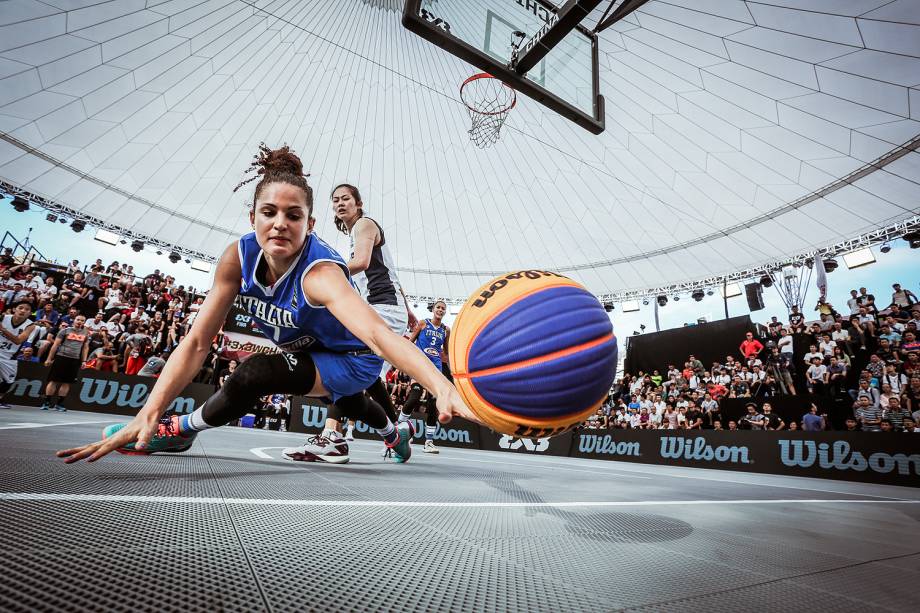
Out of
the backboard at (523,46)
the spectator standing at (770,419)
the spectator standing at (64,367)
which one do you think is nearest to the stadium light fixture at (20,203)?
the spectator standing at (64,367)

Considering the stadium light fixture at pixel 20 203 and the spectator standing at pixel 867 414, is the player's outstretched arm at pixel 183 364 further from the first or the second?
the stadium light fixture at pixel 20 203

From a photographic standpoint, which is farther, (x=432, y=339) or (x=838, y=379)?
(x=838, y=379)

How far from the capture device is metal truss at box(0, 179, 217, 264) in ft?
49.8

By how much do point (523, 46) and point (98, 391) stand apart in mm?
11103

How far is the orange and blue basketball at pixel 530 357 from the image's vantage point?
5.30ft

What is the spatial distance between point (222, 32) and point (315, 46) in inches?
109

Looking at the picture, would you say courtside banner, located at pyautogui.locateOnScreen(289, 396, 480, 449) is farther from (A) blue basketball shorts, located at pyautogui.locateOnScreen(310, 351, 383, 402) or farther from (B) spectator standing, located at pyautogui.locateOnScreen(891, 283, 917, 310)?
(B) spectator standing, located at pyautogui.locateOnScreen(891, 283, 917, 310)

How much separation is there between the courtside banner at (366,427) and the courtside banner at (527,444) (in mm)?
276

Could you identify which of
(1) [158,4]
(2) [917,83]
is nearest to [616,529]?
(2) [917,83]

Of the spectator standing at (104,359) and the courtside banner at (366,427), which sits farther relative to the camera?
the courtside banner at (366,427)

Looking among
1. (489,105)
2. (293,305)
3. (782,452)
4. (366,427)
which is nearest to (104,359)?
(366,427)

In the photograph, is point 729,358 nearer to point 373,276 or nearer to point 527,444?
point 527,444

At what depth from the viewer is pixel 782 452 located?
302 inches

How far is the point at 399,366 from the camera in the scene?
160cm
